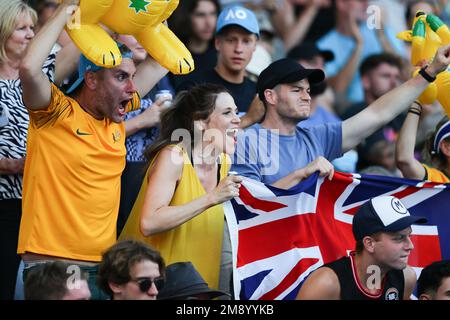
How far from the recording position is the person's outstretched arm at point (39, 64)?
6301 mm

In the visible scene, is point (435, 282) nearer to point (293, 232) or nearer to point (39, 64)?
point (293, 232)

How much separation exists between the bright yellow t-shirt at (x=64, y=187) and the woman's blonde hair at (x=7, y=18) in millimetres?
824

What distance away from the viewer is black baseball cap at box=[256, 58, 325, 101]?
7.80 meters

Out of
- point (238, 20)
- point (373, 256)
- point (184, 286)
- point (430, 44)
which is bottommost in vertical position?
point (184, 286)

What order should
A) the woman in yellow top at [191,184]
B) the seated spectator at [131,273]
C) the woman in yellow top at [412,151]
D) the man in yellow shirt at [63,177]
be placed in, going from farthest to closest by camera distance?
1. the woman in yellow top at [412,151]
2. the woman in yellow top at [191,184]
3. the man in yellow shirt at [63,177]
4. the seated spectator at [131,273]

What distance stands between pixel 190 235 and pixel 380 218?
112 centimetres

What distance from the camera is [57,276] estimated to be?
5.88m

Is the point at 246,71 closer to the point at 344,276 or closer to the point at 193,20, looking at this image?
the point at 193,20

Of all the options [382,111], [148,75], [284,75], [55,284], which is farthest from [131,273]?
[382,111]

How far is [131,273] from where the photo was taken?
5.98 m

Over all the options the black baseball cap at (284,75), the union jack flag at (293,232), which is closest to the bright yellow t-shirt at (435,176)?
the union jack flag at (293,232)

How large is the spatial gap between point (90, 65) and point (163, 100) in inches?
39.7

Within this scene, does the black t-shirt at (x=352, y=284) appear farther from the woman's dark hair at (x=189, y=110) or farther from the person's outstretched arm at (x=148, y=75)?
the person's outstretched arm at (x=148, y=75)
